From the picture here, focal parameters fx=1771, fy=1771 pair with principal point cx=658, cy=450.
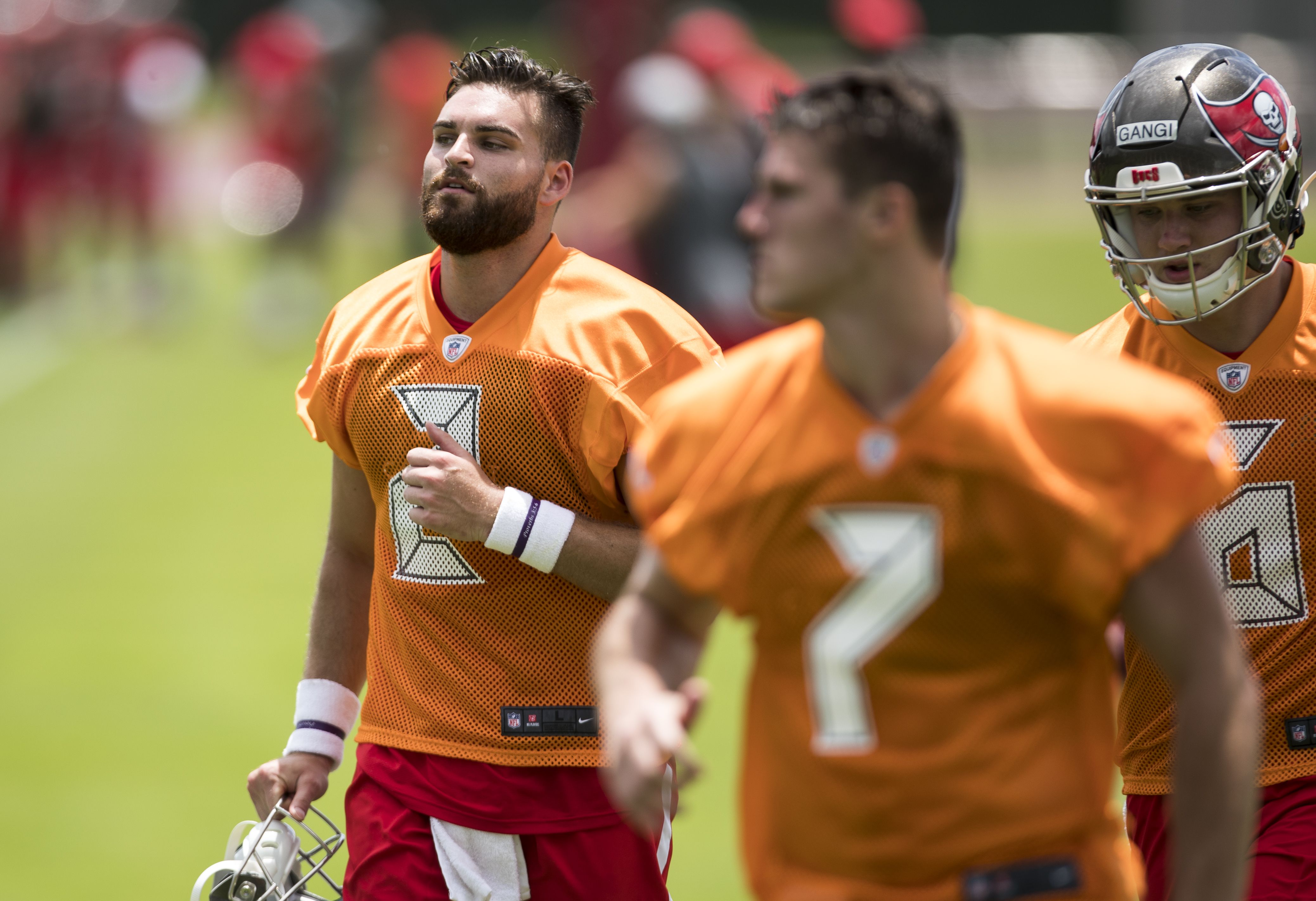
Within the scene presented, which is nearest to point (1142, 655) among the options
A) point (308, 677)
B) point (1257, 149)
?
point (1257, 149)

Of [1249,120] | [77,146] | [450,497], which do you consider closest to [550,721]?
[450,497]

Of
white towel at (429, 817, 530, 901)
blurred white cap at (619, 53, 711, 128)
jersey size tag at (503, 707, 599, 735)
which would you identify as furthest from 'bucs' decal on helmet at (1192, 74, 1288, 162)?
blurred white cap at (619, 53, 711, 128)

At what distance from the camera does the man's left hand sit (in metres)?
3.93

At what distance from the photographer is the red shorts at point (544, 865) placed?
420 cm

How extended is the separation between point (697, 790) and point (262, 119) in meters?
15.7

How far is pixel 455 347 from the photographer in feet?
13.7

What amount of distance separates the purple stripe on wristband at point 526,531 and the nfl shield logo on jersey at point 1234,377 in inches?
62.2

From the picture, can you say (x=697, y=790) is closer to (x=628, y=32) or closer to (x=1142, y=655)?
(x=1142, y=655)

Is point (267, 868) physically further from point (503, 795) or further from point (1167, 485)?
point (1167, 485)

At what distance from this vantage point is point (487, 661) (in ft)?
13.7

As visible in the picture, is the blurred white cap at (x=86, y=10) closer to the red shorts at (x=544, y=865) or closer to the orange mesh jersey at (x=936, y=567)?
the red shorts at (x=544, y=865)

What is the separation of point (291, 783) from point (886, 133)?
242 cm

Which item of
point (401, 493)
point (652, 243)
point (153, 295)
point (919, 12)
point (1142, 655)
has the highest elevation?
point (919, 12)

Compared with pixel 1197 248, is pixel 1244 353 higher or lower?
lower
